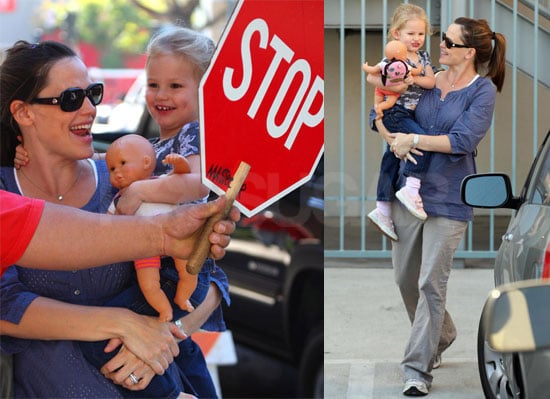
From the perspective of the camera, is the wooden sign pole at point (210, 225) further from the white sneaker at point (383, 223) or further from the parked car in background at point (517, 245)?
the white sneaker at point (383, 223)

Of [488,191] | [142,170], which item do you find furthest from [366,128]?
[142,170]

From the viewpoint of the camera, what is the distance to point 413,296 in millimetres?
5496

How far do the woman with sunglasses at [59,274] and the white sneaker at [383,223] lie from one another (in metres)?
2.40

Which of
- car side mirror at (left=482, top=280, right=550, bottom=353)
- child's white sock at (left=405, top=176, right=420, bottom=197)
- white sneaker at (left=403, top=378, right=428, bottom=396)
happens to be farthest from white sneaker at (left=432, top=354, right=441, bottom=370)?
car side mirror at (left=482, top=280, right=550, bottom=353)

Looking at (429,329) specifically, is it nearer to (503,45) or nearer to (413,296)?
(413,296)

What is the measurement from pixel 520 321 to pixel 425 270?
283 cm

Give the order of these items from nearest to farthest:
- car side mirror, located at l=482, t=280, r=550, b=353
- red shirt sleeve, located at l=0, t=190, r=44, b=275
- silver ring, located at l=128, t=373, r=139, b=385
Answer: car side mirror, located at l=482, t=280, r=550, b=353 < red shirt sleeve, located at l=0, t=190, r=44, b=275 < silver ring, located at l=128, t=373, r=139, b=385

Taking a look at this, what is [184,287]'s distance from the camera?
2990 millimetres

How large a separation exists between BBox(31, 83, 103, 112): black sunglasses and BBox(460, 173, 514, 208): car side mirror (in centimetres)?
212

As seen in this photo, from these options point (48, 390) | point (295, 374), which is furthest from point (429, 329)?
point (48, 390)

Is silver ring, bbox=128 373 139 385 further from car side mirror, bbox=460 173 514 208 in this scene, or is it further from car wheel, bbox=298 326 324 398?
car side mirror, bbox=460 173 514 208

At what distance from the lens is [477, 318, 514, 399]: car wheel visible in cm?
448

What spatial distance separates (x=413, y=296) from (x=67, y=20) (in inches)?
121

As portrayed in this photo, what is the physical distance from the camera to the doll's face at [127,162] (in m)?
2.92
